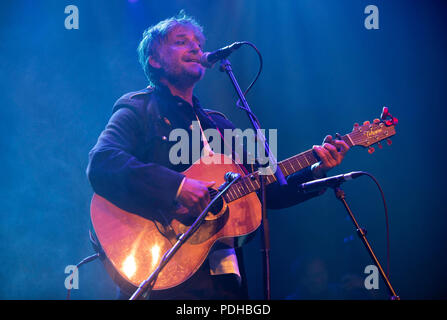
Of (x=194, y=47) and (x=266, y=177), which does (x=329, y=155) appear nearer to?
(x=266, y=177)

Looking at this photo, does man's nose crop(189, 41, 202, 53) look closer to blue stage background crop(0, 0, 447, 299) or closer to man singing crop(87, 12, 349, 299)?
man singing crop(87, 12, 349, 299)

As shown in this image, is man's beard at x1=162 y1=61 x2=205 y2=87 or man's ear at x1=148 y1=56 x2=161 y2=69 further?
man's ear at x1=148 y1=56 x2=161 y2=69

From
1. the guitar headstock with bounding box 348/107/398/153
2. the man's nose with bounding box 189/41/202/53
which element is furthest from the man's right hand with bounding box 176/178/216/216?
the man's nose with bounding box 189/41/202/53

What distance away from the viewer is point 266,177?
2.30 metres

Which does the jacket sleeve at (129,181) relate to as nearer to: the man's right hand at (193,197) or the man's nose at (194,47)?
the man's right hand at (193,197)

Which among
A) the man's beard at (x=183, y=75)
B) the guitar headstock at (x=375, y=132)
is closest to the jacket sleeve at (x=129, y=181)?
the man's beard at (x=183, y=75)

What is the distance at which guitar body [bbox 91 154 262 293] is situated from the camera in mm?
1860

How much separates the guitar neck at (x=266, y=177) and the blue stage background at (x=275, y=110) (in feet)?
5.02

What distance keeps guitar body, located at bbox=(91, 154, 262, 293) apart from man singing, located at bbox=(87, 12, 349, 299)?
72 millimetres

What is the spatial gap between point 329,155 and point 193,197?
43.2 inches

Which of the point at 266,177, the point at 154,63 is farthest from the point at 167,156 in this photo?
the point at 154,63

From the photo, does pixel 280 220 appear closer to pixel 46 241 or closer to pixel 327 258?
pixel 327 258
